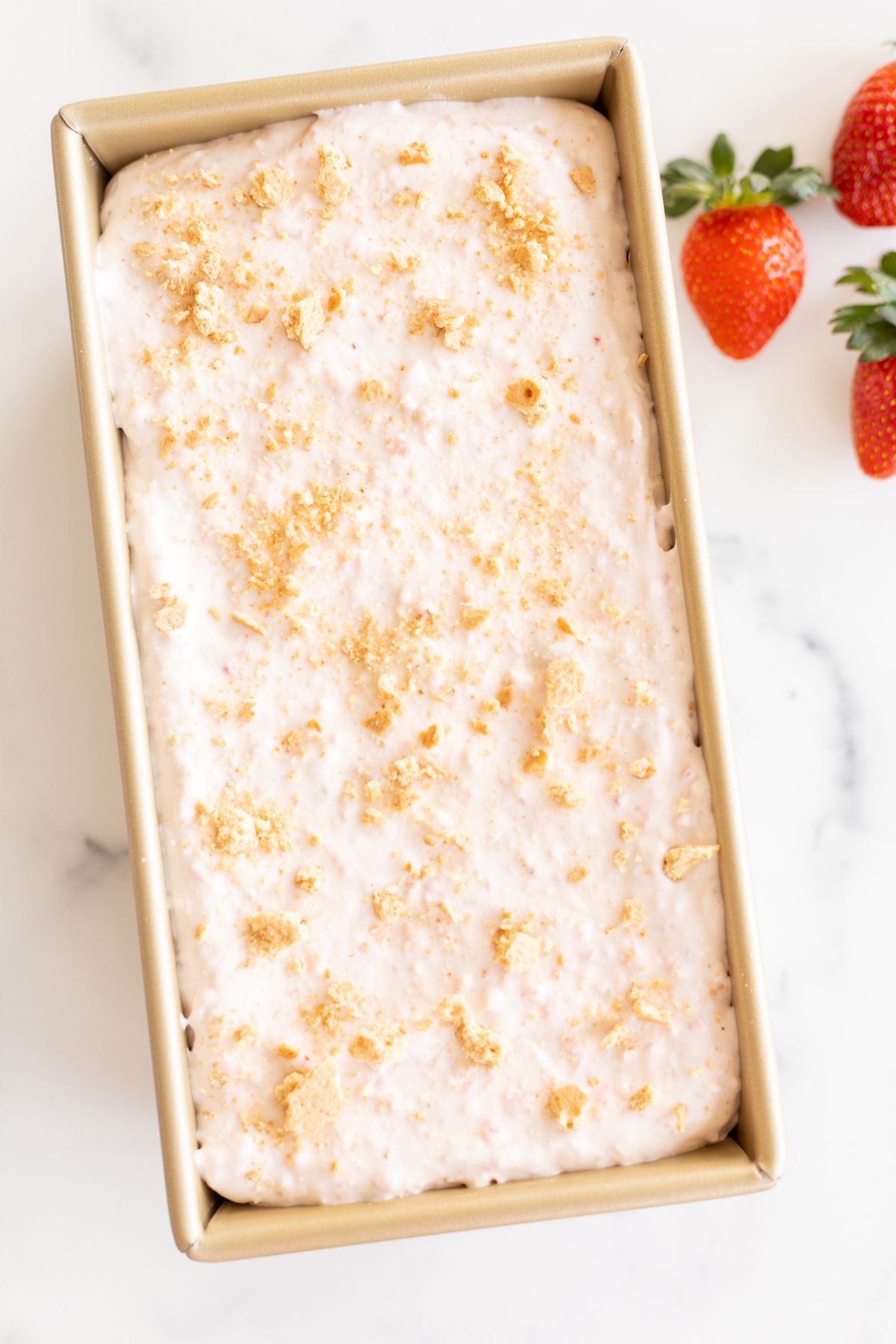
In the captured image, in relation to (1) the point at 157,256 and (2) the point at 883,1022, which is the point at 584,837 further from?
(1) the point at 157,256

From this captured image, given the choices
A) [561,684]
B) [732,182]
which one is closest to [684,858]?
[561,684]

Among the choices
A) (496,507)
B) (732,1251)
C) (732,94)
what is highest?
(732,94)

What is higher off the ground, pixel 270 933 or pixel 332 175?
pixel 332 175

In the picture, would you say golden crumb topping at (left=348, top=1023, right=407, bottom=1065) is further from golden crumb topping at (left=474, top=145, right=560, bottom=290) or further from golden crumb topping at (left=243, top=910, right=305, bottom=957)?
golden crumb topping at (left=474, top=145, right=560, bottom=290)

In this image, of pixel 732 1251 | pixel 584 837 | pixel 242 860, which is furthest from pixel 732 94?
pixel 732 1251

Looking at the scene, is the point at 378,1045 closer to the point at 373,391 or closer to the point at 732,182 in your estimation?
the point at 373,391

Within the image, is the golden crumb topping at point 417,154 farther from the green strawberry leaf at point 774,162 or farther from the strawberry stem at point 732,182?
the green strawberry leaf at point 774,162
